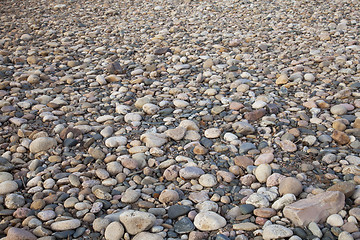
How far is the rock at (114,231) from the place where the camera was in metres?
2.01

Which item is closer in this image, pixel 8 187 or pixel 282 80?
pixel 8 187

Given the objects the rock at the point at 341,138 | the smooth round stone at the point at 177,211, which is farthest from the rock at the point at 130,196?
the rock at the point at 341,138

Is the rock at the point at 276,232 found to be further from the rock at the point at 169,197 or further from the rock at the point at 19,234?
the rock at the point at 19,234

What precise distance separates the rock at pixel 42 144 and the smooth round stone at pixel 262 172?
182 centimetres

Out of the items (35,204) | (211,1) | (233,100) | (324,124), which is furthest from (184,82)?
(211,1)

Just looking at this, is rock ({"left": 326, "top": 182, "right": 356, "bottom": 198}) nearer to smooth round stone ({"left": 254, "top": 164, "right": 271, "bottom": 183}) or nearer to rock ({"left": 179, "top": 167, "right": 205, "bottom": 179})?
smooth round stone ({"left": 254, "top": 164, "right": 271, "bottom": 183})

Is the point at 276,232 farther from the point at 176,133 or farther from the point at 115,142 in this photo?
the point at 115,142

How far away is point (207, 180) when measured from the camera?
2.49 m

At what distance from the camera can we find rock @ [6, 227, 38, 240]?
1.96 metres

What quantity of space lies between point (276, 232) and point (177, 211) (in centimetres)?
65

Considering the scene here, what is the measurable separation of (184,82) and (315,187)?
2.28 metres

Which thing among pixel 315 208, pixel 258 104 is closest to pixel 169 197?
pixel 315 208

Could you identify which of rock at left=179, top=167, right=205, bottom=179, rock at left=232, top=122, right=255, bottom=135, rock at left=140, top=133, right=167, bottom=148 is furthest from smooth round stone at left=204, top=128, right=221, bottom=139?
rock at left=179, top=167, right=205, bottom=179

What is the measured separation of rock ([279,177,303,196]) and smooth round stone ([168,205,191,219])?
27.3 inches
